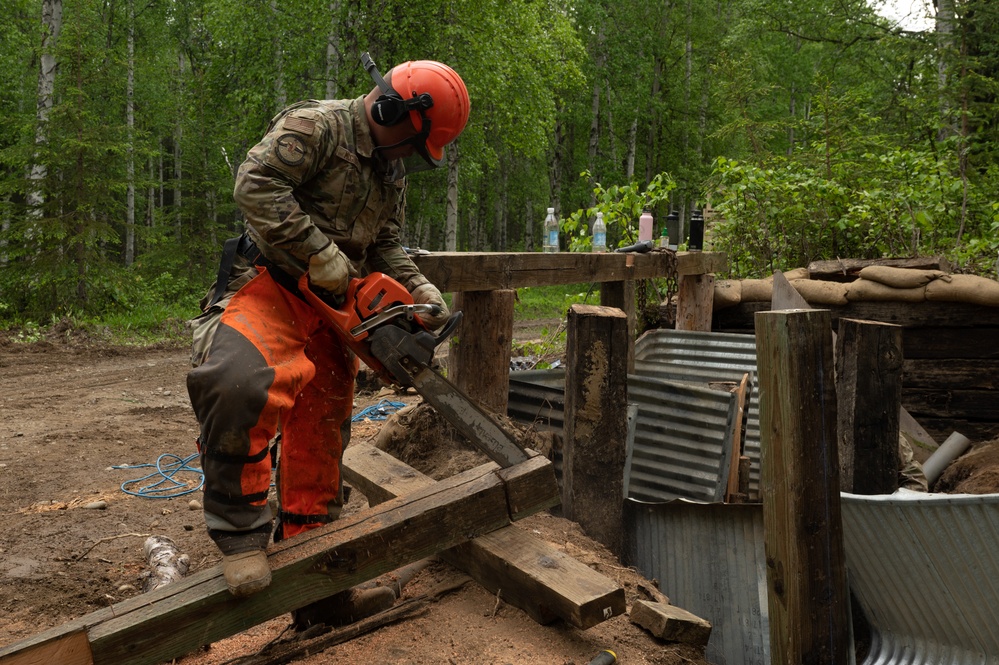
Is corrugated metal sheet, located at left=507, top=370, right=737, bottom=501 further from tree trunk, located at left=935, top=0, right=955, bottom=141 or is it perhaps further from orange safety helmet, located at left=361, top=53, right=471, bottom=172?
tree trunk, located at left=935, top=0, right=955, bottom=141

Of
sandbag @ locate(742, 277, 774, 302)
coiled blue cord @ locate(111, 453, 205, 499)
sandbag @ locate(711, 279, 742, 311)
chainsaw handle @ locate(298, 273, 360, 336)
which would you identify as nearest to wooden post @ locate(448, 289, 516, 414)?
chainsaw handle @ locate(298, 273, 360, 336)

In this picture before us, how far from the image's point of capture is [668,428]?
16.8 ft

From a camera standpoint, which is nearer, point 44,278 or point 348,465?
point 348,465

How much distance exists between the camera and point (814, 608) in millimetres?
3271

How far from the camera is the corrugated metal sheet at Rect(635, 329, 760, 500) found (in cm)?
625

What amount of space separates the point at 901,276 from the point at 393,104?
5555 mm

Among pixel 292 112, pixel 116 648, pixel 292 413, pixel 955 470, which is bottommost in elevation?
pixel 955 470

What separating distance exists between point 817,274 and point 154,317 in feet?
32.5

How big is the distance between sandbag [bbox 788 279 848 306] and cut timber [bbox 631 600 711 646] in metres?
4.68

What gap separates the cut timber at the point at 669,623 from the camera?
9.80 feet

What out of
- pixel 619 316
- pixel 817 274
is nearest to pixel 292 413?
pixel 619 316

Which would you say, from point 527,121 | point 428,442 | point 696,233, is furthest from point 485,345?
point 527,121

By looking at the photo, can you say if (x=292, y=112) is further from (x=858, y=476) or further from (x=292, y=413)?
A: (x=858, y=476)

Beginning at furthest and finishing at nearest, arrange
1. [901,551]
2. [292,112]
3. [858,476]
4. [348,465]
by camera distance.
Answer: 1. [858,476]
2. [348,465]
3. [901,551]
4. [292,112]
